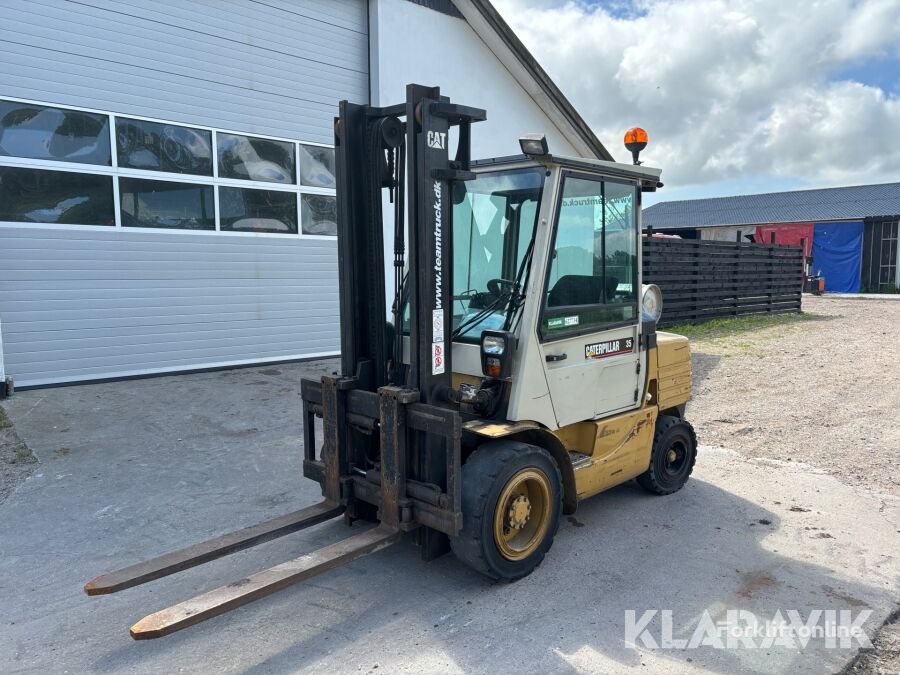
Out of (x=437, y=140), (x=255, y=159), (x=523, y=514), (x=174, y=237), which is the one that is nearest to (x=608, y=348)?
(x=523, y=514)

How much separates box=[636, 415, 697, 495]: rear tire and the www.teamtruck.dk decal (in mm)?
943

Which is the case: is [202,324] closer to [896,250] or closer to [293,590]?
[293,590]

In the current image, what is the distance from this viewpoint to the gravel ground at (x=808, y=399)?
6.59 metres

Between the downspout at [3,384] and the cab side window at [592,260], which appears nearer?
the cab side window at [592,260]

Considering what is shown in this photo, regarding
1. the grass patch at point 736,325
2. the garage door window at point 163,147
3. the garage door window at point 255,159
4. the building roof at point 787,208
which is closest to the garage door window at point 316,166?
the garage door window at point 255,159

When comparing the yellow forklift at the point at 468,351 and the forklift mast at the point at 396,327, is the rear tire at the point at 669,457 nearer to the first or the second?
the yellow forklift at the point at 468,351

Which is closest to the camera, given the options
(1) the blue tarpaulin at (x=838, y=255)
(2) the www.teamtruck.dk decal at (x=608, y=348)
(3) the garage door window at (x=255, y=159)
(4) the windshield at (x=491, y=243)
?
(4) the windshield at (x=491, y=243)

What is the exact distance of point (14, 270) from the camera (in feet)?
28.2

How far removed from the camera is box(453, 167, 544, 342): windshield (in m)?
4.21

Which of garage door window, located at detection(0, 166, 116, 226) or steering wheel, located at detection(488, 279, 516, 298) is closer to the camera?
steering wheel, located at detection(488, 279, 516, 298)

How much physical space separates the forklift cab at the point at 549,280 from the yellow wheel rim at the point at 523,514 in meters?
0.37

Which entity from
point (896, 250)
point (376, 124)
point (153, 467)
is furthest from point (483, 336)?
point (896, 250)

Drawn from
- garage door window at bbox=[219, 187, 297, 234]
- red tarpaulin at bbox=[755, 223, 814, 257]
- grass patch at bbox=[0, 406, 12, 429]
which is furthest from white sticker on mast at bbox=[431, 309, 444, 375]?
red tarpaulin at bbox=[755, 223, 814, 257]

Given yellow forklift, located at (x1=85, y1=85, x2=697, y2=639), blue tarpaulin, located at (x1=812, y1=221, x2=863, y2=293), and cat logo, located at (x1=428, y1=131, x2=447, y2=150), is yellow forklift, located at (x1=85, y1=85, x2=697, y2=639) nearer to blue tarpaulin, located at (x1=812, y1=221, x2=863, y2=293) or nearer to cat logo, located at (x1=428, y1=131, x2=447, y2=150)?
cat logo, located at (x1=428, y1=131, x2=447, y2=150)
